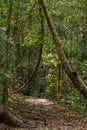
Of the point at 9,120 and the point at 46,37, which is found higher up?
the point at 46,37

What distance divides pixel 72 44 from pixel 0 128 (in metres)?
12.1

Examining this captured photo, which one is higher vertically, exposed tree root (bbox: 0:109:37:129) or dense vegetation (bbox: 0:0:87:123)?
dense vegetation (bbox: 0:0:87:123)

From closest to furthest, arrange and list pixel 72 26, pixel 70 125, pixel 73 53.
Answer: pixel 70 125 < pixel 72 26 < pixel 73 53

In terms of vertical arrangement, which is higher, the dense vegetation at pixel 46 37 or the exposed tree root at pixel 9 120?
the dense vegetation at pixel 46 37

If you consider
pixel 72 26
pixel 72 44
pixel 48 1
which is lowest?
pixel 72 44

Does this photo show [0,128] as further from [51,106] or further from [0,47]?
[51,106]

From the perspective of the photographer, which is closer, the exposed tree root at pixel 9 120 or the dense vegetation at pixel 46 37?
the exposed tree root at pixel 9 120

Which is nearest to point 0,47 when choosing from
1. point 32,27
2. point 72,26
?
point 32,27

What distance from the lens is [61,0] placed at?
11.3 meters

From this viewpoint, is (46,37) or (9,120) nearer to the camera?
(9,120)

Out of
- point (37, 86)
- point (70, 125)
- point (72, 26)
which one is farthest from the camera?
point (37, 86)

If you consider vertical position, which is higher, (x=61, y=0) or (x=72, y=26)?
(x=61, y=0)

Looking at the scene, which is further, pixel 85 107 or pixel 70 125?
pixel 85 107

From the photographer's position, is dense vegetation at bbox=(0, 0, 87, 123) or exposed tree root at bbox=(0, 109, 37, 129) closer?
exposed tree root at bbox=(0, 109, 37, 129)
